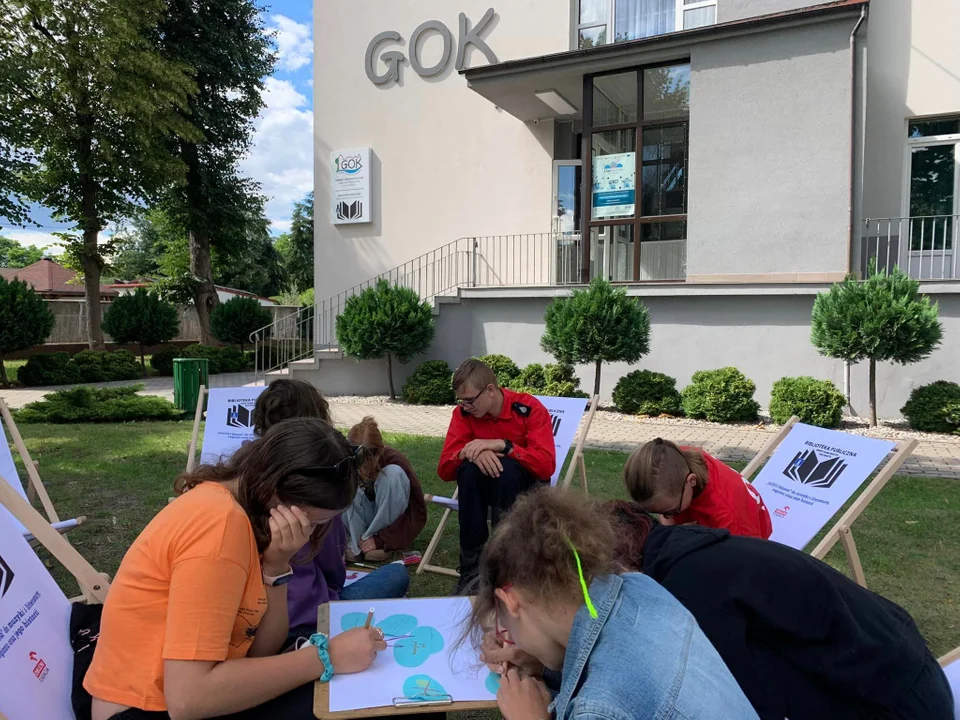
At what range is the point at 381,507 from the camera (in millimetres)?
4090

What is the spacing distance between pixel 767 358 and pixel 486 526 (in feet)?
24.3

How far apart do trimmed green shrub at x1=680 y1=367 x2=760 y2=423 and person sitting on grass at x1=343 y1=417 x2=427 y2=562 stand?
605cm

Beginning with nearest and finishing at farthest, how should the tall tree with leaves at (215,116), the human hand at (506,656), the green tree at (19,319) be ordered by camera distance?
the human hand at (506,656), the green tree at (19,319), the tall tree with leaves at (215,116)

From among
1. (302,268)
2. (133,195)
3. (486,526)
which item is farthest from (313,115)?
(302,268)

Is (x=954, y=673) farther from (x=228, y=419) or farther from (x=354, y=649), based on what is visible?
(x=228, y=419)

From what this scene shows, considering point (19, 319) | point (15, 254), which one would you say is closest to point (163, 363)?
point (19, 319)

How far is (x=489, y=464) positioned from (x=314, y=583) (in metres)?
1.50

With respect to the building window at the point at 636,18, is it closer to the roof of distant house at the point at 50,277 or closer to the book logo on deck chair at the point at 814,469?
the book logo on deck chair at the point at 814,469

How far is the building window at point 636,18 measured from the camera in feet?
38.2

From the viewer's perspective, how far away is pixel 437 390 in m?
11.3

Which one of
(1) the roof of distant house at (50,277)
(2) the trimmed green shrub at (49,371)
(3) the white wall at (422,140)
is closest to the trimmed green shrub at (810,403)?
(3) the white wall at (422,140)

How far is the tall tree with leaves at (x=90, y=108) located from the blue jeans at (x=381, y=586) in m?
12.9

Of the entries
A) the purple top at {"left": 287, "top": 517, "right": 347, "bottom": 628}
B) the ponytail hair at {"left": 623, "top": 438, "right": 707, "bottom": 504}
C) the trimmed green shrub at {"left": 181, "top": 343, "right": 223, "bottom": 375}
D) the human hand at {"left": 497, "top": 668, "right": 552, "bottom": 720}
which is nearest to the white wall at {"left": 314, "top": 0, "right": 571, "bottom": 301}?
the trimmed green shrub at {"left": 181, "top": 343, "right": 223, "bottom": 375}

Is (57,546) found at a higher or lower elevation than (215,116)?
lower
